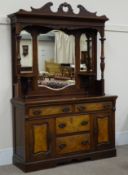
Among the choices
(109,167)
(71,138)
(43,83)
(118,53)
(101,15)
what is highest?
(101,15)

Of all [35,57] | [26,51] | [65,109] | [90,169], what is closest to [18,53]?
[26,51]

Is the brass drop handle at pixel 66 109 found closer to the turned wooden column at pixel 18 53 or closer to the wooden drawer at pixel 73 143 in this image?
the wooden drawer at pixel 73 143

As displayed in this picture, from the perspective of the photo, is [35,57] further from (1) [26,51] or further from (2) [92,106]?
(2) [92,106]

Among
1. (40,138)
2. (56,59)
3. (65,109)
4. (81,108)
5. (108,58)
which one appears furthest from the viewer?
(108,58)

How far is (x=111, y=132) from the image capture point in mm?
4574

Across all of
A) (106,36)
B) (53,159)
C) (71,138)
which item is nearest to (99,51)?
(106,36)

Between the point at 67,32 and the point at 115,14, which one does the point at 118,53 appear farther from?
the point at 67,32

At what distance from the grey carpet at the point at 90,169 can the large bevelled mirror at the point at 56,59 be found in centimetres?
102

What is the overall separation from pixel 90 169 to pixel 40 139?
693 millimetres

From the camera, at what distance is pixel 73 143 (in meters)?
4.30

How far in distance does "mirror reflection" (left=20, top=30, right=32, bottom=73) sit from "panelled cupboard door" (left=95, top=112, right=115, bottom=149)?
108 cm

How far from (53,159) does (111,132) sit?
90cm

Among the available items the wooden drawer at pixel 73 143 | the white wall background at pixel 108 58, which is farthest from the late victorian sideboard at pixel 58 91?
the white wall background at pixel 108 58

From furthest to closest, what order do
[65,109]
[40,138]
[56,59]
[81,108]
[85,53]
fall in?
[85,53] < [56,59] < [81,108] < [65,109] < [40,138]
